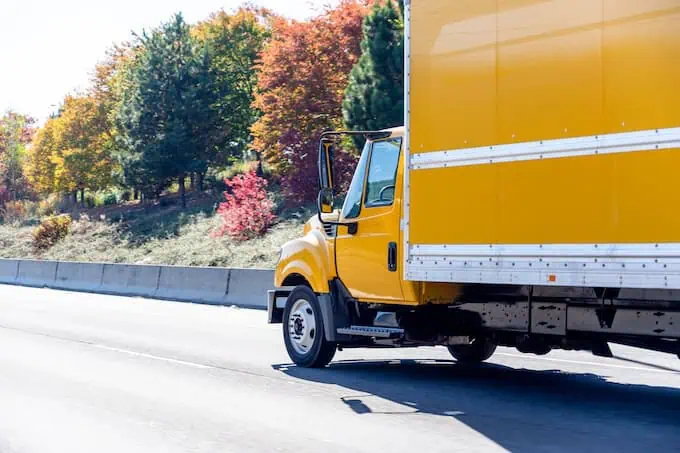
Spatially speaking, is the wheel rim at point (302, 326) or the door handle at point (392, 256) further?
the wheel rim at point (302, 326)

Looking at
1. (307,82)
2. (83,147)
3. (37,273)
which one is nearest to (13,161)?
(83,147)

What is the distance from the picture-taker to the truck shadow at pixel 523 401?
7.84 metres

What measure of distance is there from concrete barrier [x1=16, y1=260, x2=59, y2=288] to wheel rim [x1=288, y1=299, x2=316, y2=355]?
24.7 meters

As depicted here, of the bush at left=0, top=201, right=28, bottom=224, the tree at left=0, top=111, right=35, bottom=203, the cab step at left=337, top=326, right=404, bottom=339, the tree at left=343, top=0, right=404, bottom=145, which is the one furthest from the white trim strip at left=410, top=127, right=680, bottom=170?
the tree at left=0, top=111, right=35, bottom=203

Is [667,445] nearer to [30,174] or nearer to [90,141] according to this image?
[90,141]

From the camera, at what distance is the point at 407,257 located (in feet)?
33.0

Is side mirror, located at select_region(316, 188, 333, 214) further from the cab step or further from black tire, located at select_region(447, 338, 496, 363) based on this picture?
black tire, located at select_region(447, 338, 496, 363)

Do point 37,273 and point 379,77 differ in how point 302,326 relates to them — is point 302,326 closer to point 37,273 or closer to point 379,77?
point 379,77

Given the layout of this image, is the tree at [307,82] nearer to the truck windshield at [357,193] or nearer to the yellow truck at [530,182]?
the truck windshield at [357,193]

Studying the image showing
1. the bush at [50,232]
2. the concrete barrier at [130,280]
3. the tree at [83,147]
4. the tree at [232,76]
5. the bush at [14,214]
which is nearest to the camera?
the concrete barrier at [130,280]

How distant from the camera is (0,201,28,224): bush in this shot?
68125mm

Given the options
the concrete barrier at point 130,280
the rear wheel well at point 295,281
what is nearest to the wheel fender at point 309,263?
the rear wheel well at point 295,281

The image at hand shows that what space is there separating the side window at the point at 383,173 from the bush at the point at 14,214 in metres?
58.0

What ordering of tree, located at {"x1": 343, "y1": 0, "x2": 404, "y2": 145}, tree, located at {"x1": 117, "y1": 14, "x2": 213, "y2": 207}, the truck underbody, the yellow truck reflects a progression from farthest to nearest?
tree, located at {"x1": 117, "y1": 14, "x2": 213, "y2": 207} → tree, located at {"x1": 343, "y1": 0, "x2": 404, "y2": 145} → the truck underbody → the yellow truck
